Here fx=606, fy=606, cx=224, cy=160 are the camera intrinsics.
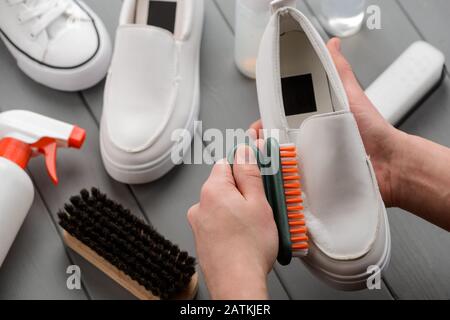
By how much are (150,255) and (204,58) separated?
36 centimetres

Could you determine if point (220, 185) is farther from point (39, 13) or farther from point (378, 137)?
point (39, 13)

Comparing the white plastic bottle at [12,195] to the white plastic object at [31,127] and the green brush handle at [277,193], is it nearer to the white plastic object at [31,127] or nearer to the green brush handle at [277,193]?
the white plastic object at [31,127]

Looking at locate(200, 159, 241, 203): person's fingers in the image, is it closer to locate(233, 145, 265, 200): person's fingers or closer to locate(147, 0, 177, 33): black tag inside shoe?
locate(233, 145, 265, 200): person's fingers

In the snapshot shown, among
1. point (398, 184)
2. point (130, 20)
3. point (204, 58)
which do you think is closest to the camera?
point (398, 184)

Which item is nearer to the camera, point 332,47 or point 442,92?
point 332,47

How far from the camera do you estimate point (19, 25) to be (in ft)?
3.15

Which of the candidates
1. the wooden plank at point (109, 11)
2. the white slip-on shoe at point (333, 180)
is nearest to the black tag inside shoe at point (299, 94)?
the white slip-on shoe at point (333, 180)

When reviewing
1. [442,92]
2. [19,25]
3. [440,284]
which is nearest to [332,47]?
[442,92]

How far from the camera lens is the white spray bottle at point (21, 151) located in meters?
0.85

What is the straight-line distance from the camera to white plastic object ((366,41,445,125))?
92cm

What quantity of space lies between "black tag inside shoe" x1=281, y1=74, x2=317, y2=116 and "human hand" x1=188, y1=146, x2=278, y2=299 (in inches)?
5.6

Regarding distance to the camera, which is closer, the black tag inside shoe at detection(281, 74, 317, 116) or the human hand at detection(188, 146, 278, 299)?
the human hand at detection(188, 146, 278, 299)

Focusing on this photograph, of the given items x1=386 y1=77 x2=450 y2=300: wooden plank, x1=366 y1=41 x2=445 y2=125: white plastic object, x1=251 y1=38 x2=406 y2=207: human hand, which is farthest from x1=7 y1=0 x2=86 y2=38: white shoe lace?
x1=386 y1=77 x2=450 y2=300: wooden plank

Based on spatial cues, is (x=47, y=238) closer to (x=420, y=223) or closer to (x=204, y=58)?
(x=204, y=58)
